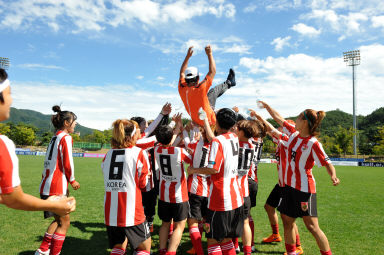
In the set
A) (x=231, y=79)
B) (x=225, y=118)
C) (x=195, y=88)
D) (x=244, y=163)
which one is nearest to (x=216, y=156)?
(x=225, y=118)

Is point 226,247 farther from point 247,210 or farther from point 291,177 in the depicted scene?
point 291,177

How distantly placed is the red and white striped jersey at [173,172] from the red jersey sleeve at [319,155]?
6.50 ft

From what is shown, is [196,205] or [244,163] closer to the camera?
[244,163]

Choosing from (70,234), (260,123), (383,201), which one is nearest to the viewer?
(260,123)

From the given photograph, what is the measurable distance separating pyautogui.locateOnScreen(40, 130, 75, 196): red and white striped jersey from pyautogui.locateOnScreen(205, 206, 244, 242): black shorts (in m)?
2.38

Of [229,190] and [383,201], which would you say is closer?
[229,190]

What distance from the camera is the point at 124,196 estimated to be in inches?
130

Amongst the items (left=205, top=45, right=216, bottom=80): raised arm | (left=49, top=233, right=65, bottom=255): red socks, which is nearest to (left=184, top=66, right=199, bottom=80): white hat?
(left=205, top=45, right=216, bottom=80): raised arm

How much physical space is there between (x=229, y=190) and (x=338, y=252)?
319cm

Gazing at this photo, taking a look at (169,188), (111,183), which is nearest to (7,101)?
(111,183)

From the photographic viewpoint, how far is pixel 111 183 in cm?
333

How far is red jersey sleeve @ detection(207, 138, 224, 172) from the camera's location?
332cm

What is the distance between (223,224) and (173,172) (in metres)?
1.30

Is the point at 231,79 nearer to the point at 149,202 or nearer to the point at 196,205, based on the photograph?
the point at 196,205
